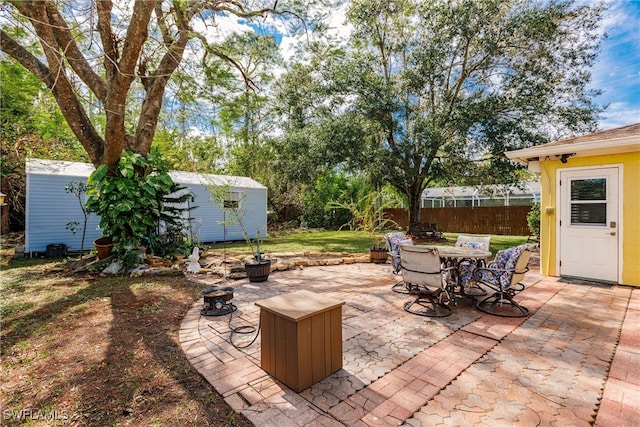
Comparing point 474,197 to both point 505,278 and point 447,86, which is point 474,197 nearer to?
point 447,86

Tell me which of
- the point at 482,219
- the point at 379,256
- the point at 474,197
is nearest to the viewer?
the point at 379,256

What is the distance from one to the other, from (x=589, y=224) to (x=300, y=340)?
21.1ft

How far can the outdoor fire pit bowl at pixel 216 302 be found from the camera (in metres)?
4.04

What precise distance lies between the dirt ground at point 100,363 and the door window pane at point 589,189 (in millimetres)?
7031

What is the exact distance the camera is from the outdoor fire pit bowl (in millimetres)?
4039

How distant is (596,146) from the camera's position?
16.9 feet

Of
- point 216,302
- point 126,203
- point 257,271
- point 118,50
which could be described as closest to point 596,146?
point 257,271

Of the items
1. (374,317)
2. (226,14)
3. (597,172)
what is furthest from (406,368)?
(226,14)

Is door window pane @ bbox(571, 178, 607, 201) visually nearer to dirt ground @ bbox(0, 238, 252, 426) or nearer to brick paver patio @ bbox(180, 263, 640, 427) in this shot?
brick paver patio @ bbox(180, 263, 640, 427)

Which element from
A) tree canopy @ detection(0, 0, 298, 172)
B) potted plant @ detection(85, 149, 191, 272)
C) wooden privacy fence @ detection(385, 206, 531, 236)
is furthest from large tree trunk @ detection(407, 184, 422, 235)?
potted plant @ detection(85, 149, 191, 272)

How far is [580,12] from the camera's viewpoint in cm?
866

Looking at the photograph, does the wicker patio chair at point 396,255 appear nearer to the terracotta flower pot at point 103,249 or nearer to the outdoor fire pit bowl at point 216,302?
the outdoor fire pit bowl at point 216,302

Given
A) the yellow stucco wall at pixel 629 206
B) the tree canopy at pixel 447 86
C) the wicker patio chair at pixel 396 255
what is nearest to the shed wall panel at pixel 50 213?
the tree canopy at pixel 447 86

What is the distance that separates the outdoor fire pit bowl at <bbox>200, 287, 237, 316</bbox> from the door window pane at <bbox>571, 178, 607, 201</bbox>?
22.3ft
